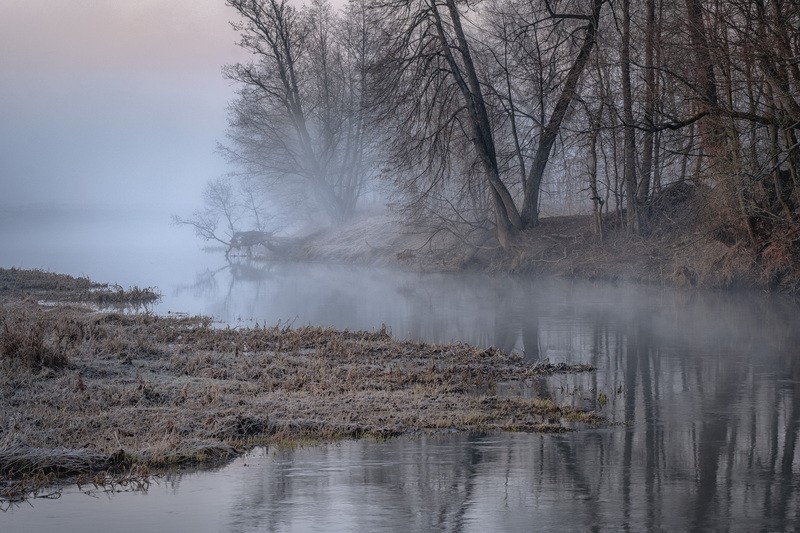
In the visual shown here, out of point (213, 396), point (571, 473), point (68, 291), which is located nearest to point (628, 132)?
point (68, 291)

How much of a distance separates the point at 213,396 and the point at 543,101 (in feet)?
86.2

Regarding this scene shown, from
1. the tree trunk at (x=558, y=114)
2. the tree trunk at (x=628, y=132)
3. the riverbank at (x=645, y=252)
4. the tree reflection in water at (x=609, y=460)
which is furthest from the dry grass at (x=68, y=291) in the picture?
the tree trunk at (x=628, y=132)

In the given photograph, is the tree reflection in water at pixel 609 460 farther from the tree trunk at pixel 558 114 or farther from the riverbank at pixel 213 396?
the tree trunk at pixel 558 114

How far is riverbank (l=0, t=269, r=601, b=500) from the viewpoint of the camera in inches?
328

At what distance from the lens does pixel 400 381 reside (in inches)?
476

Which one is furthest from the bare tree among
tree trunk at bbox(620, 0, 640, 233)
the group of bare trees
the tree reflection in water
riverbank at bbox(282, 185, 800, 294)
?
the tree reflection in water

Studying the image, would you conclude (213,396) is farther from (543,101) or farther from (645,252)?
(543,101)

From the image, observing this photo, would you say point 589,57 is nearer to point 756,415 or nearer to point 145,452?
point 756,415

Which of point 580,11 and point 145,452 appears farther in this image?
point 580,11

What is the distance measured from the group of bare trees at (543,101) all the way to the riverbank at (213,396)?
1189 cm

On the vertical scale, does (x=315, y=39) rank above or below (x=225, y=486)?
above

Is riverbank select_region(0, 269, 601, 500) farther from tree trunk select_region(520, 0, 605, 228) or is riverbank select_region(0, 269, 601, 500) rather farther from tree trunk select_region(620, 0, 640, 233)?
tree trunk select_region(520, 0, 605, 228)

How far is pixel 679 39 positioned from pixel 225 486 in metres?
21.6

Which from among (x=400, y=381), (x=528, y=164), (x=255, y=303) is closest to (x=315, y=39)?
(x=528, y=164)
